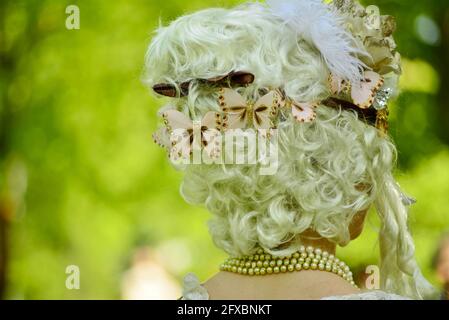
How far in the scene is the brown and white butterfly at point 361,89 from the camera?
1950 mm

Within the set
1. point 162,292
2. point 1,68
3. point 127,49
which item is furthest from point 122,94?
point 162,292

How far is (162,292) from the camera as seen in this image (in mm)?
6383

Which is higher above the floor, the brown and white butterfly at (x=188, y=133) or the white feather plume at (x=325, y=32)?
the white feather plume at (x=325, y=32)

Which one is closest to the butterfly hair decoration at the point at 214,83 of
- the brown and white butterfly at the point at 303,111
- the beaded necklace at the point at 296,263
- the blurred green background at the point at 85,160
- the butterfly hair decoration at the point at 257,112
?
the butterfly hair decoration at the point at 257,112

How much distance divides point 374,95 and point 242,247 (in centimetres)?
48

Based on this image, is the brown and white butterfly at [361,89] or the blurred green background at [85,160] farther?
the blurred green background at [85,160]

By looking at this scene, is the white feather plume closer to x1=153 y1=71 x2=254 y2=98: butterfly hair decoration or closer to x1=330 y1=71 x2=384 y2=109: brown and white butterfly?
x1=330 y1=71 x2=384 y2=109: brown and white butterfly

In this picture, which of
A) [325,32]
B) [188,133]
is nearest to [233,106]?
[188,133]

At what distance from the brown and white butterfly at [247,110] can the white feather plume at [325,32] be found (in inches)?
6.0

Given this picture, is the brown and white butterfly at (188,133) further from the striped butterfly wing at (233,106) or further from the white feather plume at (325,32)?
the white feather plume at (325,32)

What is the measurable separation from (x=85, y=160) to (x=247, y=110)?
15.9 feet

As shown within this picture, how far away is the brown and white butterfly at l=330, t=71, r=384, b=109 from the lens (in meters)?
1.95

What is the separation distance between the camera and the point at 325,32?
195 cm

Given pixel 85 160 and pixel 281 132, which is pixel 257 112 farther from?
pixel 85 160
